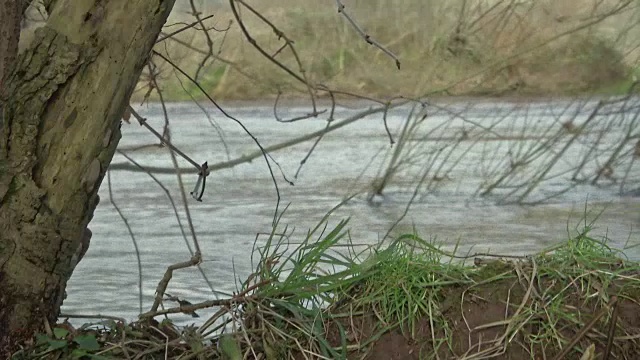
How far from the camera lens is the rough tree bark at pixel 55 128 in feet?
3.23

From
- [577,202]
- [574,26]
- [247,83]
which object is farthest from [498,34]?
[247,83]

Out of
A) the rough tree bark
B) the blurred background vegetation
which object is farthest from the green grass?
the blurred background vegetation

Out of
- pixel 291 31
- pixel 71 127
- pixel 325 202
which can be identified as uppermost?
pixel 291 31

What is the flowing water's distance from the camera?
63.6 inches

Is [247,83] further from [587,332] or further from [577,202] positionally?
[587,332]

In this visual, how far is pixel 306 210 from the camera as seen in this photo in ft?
7.25

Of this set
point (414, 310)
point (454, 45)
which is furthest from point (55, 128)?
point (454, 45)

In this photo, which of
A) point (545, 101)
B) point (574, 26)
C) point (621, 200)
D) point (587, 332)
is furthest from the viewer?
point (545, 101)

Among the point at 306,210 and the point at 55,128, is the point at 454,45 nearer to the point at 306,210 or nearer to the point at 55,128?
the point at 306,210

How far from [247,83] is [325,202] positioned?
2.31 ft

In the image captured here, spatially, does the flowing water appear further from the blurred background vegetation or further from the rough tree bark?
the rough tree bark

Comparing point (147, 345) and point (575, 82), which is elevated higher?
point (575, 82)

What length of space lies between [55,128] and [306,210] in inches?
49.1

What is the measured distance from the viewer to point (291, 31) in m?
2.42
